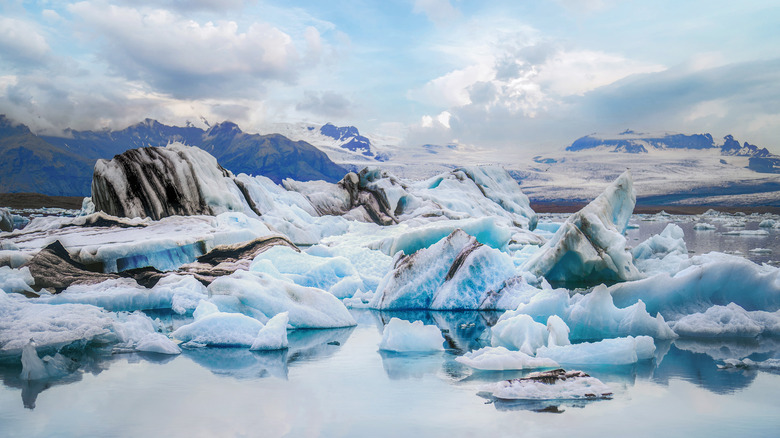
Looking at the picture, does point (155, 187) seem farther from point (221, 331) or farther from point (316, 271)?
→ point (221, 331)

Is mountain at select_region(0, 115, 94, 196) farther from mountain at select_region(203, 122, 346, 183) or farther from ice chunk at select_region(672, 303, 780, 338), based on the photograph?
ice chunk at select_region(672, 303, 780, 338)

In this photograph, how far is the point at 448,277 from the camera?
31.9 ft

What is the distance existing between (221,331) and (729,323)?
636 centimetres

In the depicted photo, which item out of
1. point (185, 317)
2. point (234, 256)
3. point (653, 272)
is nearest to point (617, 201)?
point (653, 272)

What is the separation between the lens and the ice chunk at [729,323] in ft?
23.4

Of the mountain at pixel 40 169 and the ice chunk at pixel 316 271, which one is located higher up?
the ice chunk at pixel 316 271

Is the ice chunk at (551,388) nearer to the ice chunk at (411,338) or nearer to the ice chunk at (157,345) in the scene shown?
the ice chunk at (411,338)

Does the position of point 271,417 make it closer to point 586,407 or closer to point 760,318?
point 586,407

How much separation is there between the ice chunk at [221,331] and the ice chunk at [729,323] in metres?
5.43

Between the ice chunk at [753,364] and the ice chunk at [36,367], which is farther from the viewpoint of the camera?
the ice chunk at [753,364]

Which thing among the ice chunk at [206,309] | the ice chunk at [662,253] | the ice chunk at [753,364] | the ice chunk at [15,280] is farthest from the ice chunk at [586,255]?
the ice chunk at [15,280]

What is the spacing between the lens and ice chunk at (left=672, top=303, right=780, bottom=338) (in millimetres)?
7117

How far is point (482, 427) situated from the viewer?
3.93 metres

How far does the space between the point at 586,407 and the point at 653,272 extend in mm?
8796
